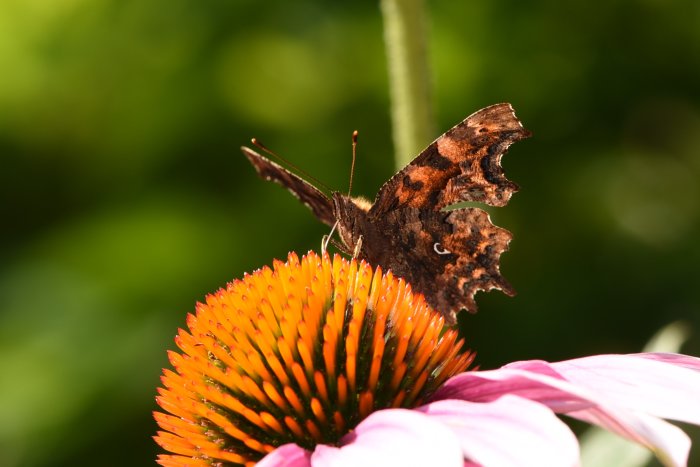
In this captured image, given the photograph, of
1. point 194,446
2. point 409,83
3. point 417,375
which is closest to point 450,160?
point 409,83

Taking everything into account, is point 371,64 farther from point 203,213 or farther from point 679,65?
point 679,65

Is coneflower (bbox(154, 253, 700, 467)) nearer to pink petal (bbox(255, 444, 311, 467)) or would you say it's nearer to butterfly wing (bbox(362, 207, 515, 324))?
pink petal (bbox(255, 444, 311, 467))

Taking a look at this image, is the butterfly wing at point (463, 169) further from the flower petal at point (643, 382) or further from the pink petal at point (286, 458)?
the pink petal at point (286, 458)

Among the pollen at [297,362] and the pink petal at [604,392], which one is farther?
the pollen at [297,362]

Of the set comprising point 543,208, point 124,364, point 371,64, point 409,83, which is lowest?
point 543,208

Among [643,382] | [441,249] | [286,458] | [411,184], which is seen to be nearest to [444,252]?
[441,249]

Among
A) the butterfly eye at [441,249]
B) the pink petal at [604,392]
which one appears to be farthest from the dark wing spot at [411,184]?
the pink petal at [604,392]

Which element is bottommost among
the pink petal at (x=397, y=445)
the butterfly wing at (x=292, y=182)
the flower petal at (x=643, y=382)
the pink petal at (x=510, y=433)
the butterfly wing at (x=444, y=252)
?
the flower petal at (x=643, y=382)
